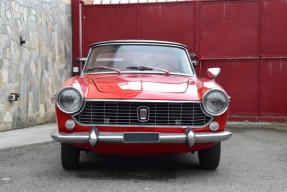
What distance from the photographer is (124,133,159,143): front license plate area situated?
3992 millimetres

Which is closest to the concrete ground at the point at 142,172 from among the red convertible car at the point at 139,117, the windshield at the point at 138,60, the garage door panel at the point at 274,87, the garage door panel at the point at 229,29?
the red convertible car at the point at 139,117

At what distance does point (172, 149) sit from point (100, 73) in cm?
146

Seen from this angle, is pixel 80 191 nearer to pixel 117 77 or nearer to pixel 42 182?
pixel 42 182

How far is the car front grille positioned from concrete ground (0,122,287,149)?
265cm

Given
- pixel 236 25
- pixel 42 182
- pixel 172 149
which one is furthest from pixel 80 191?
pixel 236 25

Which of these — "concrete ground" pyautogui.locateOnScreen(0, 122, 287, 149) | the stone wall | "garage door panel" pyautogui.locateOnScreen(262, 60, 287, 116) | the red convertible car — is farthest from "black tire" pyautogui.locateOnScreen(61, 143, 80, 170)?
"garage door panel" pyautogui.locateOnScreen(262, 60, 287, 116)

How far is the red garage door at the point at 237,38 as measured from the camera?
32.8 feet

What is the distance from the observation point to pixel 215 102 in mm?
4223

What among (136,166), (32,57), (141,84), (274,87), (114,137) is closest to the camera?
(114,137)

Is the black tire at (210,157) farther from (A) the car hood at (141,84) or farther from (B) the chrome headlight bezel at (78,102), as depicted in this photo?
(B) the chrome headlight bezel at (78,102)

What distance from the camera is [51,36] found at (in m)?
9.79

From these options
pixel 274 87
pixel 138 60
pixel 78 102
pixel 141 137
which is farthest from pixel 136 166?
pixel 274 87

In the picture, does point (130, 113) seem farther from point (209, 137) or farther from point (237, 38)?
point (237, 38)

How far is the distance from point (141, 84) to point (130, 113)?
0.43 metres
